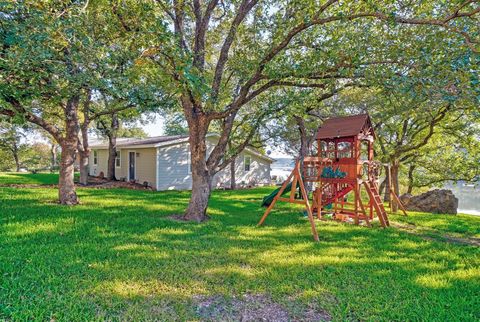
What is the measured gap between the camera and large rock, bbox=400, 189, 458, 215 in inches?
481

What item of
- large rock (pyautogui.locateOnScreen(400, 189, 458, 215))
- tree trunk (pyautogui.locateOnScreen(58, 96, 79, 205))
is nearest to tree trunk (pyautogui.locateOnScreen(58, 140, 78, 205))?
tree trunk (pyautogui.locateOnScreen(58, 96, 79, 205))

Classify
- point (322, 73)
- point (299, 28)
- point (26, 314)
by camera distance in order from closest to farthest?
point (26, 314), point (299, 28), point (322, 73)

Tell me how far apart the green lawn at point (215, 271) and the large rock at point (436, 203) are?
22.5 ft

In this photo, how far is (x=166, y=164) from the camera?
15.9 meters

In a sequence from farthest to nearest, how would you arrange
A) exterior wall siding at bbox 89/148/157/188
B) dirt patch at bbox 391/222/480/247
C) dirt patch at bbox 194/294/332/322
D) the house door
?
1. the house door
2. exterior wall siding at bbox 89/148/157/188
3. dirt patch at bbox 391/222/480/247
4. dirt patch at bbox 194/294/332/322

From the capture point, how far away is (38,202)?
8469 mm

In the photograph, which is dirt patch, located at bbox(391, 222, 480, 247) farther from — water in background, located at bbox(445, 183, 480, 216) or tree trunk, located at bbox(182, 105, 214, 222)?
water in background, located at bbox(445, 183, 480, 216)

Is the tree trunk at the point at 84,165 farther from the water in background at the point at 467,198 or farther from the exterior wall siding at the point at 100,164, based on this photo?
the water in background at the point at 467,198


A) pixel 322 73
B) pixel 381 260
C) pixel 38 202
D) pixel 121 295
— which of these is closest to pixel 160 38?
pixel 322 73

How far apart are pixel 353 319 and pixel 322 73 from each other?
15.8ft

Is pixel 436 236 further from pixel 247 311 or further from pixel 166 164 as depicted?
pixel 166 164

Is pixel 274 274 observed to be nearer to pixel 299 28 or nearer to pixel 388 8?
pixel 299 28

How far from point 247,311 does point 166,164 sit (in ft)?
45.0

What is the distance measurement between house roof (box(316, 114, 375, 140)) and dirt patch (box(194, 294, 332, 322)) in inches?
230
